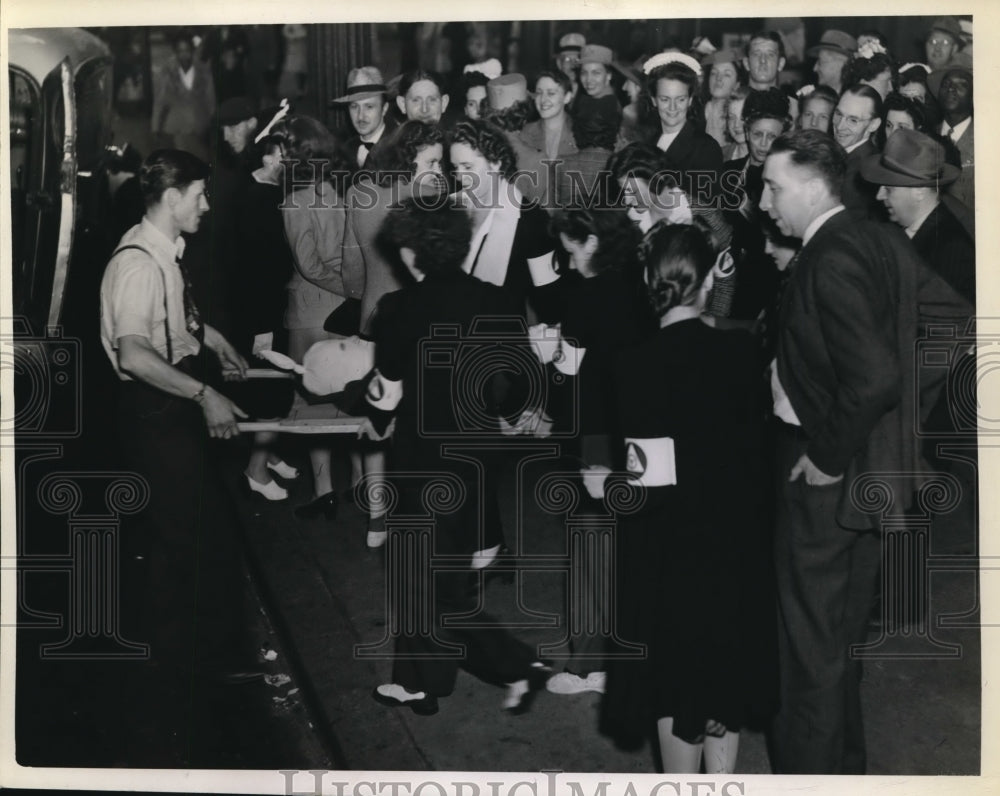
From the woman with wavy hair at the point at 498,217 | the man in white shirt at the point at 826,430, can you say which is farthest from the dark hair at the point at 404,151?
the man in white shirt at the point at 826,430

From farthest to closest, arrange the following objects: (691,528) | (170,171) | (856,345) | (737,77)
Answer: (170,171), (737,77), (691,528), (856,345)

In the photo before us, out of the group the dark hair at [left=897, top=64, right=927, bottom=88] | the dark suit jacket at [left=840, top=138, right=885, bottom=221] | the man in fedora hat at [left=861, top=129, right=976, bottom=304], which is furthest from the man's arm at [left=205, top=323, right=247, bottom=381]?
the dark hair at [left=897, top=64, right=927, bottom=88]

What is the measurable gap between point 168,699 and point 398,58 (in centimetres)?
217

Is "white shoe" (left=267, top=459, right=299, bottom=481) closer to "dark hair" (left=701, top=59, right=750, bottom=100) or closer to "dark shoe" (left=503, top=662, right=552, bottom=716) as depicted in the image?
"dark shoe" (left=503, top=662, right=552, bottom=716)

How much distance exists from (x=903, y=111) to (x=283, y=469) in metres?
2.21

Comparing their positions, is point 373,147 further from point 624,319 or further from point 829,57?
point 829,57

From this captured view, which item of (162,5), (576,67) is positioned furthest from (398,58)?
(162,5)

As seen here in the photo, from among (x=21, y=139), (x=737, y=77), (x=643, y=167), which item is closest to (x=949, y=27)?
(x=737, y=77)

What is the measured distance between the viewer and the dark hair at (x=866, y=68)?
352 cm

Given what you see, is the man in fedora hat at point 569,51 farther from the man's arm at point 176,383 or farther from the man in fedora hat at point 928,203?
the man's arm at point 176,383

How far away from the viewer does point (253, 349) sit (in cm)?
371

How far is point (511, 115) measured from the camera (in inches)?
142

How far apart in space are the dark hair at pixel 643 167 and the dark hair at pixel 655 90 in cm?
7

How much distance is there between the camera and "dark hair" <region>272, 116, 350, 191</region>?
3.65 m
